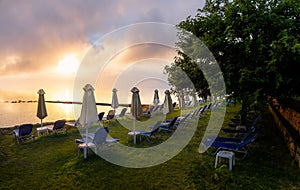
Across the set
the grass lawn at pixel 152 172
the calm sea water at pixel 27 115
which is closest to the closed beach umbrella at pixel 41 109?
the calm sea water at pixel 27 115

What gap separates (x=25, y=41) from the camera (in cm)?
1162

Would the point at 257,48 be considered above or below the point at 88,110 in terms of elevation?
above

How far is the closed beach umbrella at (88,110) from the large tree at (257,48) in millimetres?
3924

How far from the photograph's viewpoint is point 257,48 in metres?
6.74

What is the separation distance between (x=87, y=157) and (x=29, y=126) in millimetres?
3896

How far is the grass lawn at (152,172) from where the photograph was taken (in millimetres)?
4816

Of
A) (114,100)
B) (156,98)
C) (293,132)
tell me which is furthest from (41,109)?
(293,132)

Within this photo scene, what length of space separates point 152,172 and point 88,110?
103 inches

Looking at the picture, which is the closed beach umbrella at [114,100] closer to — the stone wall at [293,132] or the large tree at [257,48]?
the large tree at [257,48]

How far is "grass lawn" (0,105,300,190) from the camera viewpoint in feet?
15.8

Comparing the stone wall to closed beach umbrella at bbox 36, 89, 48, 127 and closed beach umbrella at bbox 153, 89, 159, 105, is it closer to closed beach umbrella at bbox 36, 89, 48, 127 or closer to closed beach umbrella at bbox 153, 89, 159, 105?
closed beach umbrella at bbox 153, 89, 159, 105

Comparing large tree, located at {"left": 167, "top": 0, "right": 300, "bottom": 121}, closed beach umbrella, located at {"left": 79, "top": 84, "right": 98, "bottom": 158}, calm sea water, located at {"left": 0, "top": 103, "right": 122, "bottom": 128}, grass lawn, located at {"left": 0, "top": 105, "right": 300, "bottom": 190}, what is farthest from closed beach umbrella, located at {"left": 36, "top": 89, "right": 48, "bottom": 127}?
large tree, located at {"left": 167, "top": 0, "right": 300, "bottom": 121}

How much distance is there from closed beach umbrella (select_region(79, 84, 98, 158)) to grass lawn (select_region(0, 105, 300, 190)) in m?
0.96

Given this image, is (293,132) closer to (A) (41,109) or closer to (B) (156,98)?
(A) (41,109)
